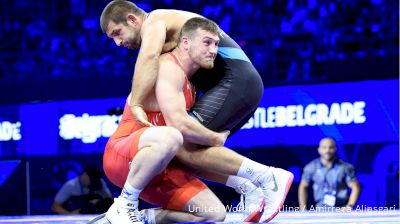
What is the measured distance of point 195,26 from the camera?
8.87 ft

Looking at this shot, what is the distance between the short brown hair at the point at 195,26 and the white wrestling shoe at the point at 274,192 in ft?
2.09

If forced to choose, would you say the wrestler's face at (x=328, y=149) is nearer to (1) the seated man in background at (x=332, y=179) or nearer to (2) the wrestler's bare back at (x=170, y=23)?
(1) the seated man in background at (x=332, y=179)

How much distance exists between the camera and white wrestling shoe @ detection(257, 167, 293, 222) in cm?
266

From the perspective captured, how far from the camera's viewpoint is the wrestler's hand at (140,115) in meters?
2.55

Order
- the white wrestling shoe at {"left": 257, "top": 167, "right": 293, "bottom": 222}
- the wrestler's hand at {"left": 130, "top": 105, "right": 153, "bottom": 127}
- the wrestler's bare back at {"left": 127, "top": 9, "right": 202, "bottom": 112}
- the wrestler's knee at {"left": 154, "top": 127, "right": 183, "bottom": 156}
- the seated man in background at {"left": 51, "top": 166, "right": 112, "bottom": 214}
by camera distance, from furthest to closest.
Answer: the seated man in background at {"left": 51, "top": 166, "right": 112, "bottom": 214}, the wrestler's bare back at {"left": 127, "top": 9, "right": 202, "bottom": 112}, the white wrestling shoe at {"left": 257, "top": 167, "right": 293, "bottom": 222}, the wrestler's hand at {"left": 130, "top": 105, "right": 153, "bottom": 127}, the wrestler's knee at {"left": 154, "top": 127, "right": 183, "bottom": 156}

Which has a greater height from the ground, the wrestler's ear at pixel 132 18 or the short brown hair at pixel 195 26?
the wrestler's ear at pixel 132 18

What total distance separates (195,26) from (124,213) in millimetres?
811

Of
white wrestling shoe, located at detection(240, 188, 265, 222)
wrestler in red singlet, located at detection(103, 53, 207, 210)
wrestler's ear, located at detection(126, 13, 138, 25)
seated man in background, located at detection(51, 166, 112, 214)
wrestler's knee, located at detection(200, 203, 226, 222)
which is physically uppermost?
wrestler's ear, located at detection(126, 13, 138, 25)

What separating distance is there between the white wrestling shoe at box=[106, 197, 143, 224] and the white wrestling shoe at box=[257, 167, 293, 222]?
1.72 feet

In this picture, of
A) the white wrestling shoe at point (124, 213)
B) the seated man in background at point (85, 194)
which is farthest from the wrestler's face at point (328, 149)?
the white wrestling shoe at point (124, 213)

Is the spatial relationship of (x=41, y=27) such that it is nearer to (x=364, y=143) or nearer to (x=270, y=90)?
(x=270, y=90)

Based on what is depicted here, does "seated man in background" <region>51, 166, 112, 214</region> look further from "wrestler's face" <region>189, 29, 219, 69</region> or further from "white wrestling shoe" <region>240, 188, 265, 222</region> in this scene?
"wrestler's face" <region>189, 29, 219, 69</region>

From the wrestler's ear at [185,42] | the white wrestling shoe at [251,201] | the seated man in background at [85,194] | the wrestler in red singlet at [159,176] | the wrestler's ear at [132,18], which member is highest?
the wrestler's ear at [132,18]

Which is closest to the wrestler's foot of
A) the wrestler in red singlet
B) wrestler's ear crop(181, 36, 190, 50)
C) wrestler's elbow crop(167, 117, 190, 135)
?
the wrestler in red singlet
